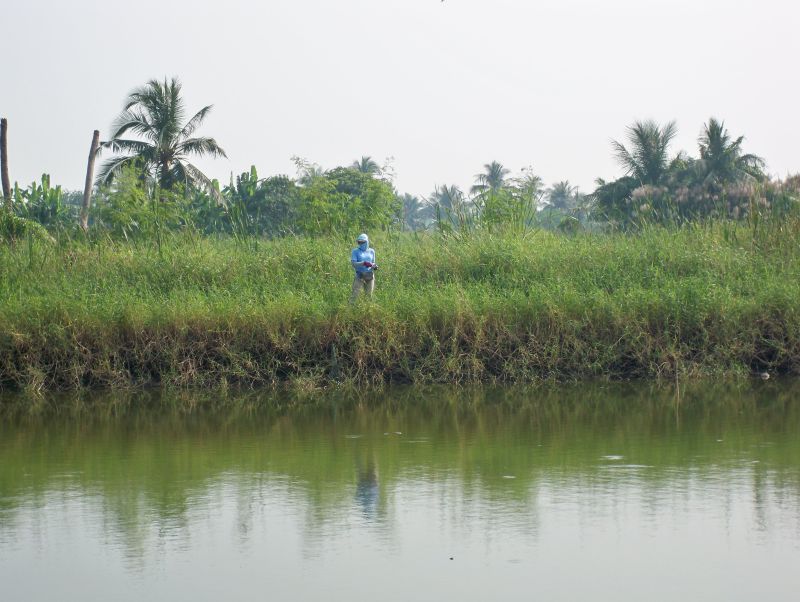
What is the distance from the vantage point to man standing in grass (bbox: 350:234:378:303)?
1481 centimetres

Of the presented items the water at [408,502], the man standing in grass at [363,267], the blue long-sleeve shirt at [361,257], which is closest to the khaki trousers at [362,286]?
the man standing in grass at [363,267]

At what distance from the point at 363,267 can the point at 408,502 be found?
8.05m

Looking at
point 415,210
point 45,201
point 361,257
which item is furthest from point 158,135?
point 415,210

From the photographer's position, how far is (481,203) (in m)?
20.3

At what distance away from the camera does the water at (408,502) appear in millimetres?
5398

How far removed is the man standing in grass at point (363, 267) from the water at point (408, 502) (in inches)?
146

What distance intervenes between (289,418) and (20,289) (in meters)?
6.24

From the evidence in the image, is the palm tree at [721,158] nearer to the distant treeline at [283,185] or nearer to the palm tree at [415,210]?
the distant treeline at [283,185]

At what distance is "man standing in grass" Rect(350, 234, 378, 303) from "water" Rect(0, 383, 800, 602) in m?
3.70

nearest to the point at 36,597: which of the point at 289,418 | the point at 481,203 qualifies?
the point at 289,418

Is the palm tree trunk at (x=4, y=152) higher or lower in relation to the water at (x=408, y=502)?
higher

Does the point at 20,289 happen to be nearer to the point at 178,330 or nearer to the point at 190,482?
the point at 178,330

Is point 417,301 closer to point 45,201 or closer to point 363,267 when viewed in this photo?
point 363,267

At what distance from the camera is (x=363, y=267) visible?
48.7ft
